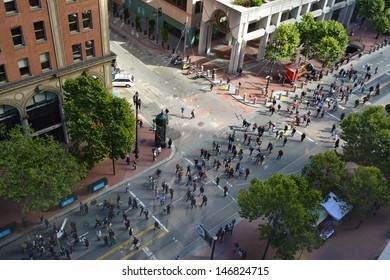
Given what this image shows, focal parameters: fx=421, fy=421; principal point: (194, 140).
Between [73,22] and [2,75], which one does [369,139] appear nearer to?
[73,22]

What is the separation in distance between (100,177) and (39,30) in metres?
15.8

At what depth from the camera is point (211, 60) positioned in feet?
222

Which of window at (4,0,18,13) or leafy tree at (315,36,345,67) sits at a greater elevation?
window at (4,0,18,13)

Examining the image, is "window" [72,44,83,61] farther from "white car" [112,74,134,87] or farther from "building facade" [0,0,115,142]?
"white car" [112,74,134,87]

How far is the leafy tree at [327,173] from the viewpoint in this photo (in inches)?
1533

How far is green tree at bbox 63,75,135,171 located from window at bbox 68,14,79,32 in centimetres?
558

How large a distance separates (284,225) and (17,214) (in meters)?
24.7

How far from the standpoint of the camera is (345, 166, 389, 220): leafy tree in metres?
37.1

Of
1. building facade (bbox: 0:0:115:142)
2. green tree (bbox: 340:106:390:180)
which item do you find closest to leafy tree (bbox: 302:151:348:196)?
green tree (bbox: 340:106:390:180)

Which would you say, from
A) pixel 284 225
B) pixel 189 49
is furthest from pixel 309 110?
pixel 284 225

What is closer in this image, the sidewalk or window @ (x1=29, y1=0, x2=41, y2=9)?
window @ (x1=29, y1=0, x2=41, y2=9)

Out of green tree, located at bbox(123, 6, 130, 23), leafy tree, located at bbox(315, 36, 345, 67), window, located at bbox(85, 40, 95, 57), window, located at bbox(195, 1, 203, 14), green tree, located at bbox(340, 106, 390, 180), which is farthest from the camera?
green tree, located at bbox(123, 6, 130, 23)

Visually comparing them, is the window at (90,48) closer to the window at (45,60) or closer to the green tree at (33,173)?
the window at (45,60)

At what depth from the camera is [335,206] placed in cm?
3953
